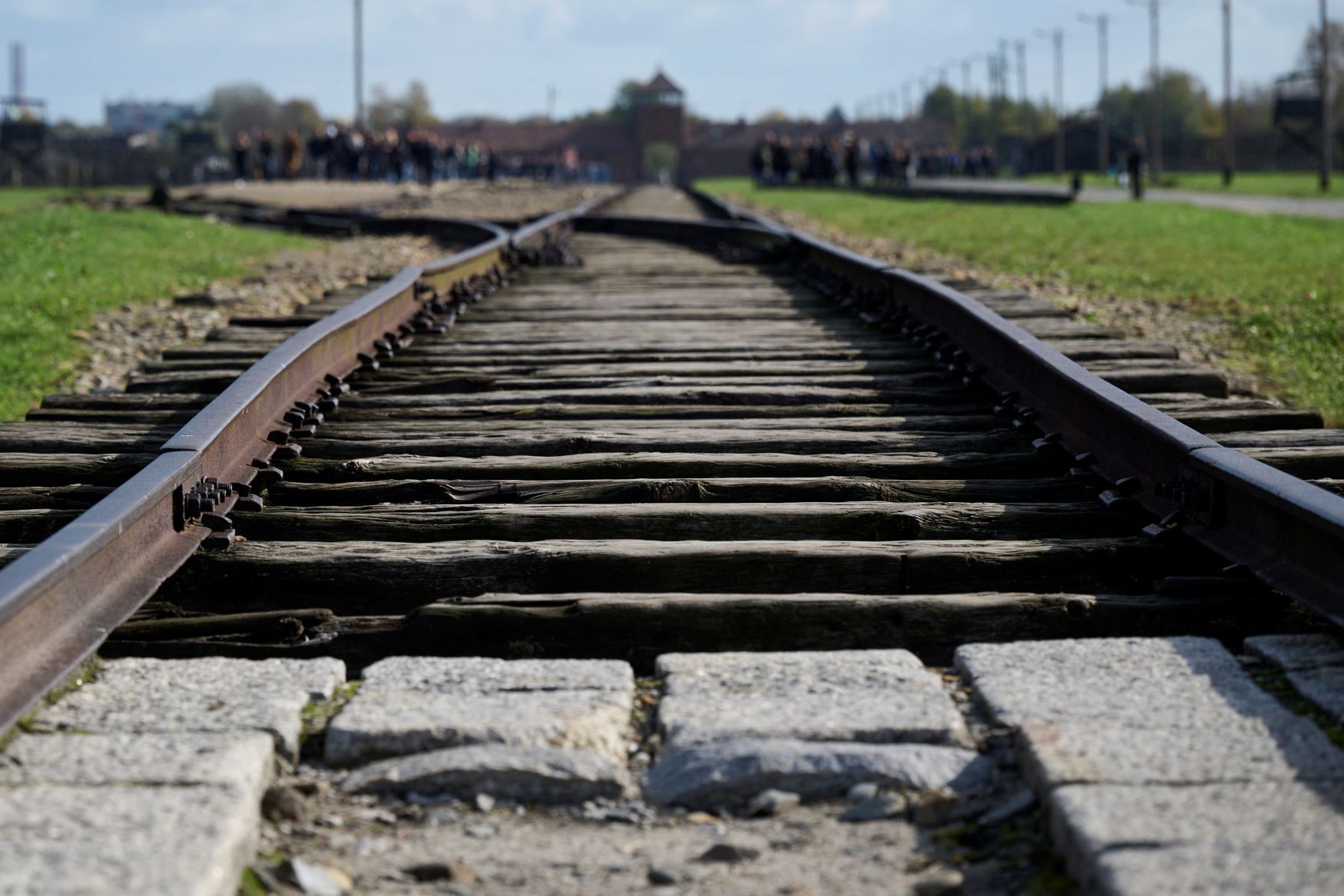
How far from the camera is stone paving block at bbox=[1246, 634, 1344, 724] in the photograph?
2633 mm

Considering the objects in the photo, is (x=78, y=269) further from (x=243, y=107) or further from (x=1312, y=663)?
(x=243, y=107)

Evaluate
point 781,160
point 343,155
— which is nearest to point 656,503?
point 343,155

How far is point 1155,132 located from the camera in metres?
68.2

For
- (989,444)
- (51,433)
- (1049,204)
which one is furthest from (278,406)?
(1049,204)

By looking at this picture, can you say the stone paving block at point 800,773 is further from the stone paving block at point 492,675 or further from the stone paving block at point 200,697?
the stone paving block at point 200,697

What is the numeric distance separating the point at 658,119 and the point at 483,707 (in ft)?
461

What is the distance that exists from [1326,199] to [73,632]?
1435 inches

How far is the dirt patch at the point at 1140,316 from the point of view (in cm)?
842

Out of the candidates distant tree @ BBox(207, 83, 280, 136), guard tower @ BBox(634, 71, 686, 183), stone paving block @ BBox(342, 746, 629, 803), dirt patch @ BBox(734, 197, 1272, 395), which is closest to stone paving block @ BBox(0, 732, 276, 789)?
stone paving block @ BBox(342, 746, 629, 803)

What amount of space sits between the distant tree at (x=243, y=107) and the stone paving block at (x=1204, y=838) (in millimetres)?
161398

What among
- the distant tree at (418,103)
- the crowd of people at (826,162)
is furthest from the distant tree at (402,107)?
the crowd of people at (826,162)

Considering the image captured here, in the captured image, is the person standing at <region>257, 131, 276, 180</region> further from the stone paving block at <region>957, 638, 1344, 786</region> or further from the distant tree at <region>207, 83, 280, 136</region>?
the distant tree at <region>207, 83, 280, 136</region>

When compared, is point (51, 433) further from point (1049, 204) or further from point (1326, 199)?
point (1326, 199)

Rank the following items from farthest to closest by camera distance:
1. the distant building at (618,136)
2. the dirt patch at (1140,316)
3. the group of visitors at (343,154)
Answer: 1. the distant building at (618,136)
2. the group of visitors at (343,154)
3. the dirt patch at (1140,316)
